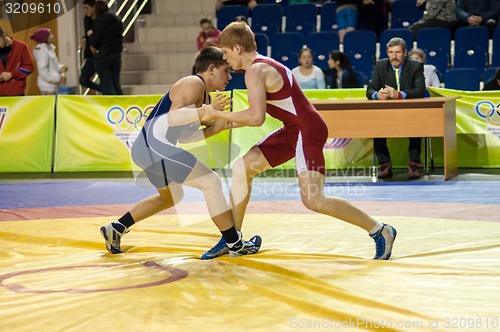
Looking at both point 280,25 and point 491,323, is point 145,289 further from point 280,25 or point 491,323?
point 280,25

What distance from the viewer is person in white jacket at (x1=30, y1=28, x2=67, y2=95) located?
37.4ft

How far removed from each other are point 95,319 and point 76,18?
11218 millimetres

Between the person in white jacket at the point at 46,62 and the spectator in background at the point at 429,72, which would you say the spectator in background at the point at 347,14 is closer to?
the spectator in background at the point at 429,72

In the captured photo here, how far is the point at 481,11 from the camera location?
11.6m

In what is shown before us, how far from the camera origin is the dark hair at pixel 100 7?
36.3ft

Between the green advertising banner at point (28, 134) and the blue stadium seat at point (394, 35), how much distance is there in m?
4.76

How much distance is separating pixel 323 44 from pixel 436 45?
166 centimetres

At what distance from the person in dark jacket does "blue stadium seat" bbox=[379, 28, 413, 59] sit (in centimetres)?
382

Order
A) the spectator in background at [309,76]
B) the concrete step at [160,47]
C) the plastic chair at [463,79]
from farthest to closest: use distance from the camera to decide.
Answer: the concrete step at [160,47] → the plastic chair at [463,79] → the spectator in background at [309,76]

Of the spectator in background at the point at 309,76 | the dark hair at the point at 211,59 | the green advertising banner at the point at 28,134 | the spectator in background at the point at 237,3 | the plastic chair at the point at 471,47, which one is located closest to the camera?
the dark hair at the point at 211,59

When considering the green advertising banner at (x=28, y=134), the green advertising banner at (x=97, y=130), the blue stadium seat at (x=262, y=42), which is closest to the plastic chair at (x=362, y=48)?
the blue stadium seat at (x=262, y=42)

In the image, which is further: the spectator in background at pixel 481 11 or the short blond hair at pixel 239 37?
the spectator in background at pixel 481 11

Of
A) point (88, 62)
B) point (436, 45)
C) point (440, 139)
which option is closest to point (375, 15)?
point (436, 45)

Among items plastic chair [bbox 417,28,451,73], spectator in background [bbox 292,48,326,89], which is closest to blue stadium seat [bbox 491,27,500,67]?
plastic chair [bbox 417,28,451,73]
